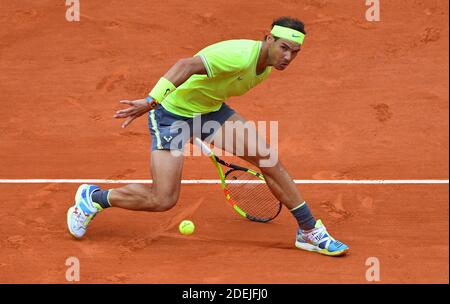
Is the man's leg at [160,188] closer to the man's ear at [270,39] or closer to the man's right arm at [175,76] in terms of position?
the man's right arm at [175,76]

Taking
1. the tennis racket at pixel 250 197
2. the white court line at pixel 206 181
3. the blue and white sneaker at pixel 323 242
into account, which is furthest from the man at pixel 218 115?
the white court line at pixel 206 181

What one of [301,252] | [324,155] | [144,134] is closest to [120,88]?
[144,134]

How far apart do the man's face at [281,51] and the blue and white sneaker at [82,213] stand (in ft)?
5.72

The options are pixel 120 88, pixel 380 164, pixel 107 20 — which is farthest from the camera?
pixel 107 20

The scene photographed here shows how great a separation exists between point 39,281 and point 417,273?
8.73 ft

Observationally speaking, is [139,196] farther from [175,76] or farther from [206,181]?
[206,181]

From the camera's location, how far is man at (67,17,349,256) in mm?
6496

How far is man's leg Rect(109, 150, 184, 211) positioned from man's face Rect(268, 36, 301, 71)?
0.98 meters

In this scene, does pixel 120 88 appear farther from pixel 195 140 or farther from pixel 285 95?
pixel 195 140

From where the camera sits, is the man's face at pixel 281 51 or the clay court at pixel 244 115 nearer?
the man's face at pixel 281 51

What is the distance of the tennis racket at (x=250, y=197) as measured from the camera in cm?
757

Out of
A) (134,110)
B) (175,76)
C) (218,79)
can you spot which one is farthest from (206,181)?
(134,110)

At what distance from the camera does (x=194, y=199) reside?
805 centimetres

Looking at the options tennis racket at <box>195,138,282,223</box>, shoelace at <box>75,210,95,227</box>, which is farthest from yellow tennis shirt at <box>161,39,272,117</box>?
shoelace at <box>75,210,95,227</box>
